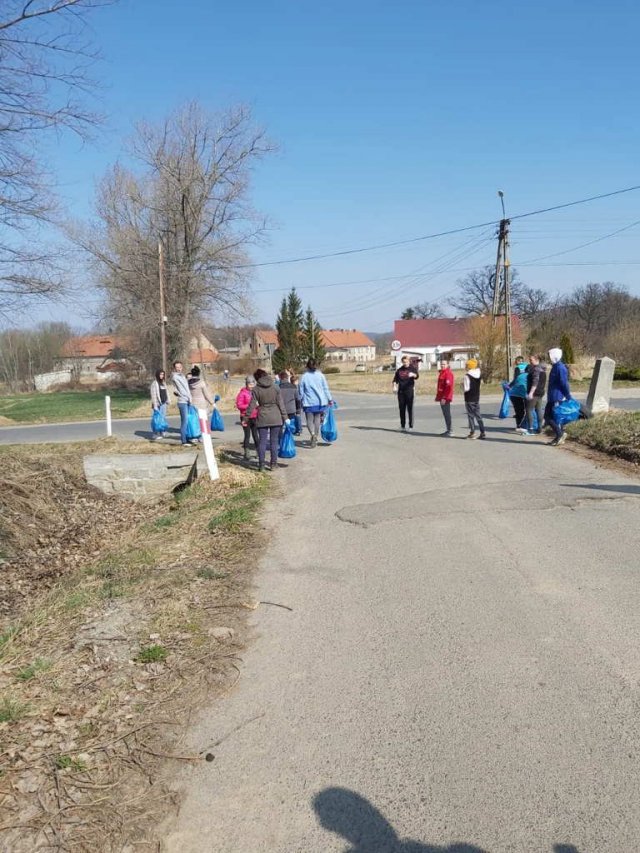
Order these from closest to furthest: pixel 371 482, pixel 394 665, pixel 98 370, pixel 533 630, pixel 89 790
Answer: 1. pixel 89 790
2. pixel 394 665
3. pixel 533 630
4. pixel 371 482
5. pixel 98 370

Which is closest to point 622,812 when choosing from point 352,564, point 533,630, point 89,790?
point 533,630

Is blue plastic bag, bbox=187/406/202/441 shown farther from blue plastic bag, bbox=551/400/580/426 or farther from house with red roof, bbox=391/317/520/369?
house with red roof, bbox=391/317/520/369

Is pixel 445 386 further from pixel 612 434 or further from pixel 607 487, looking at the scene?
pixel 607 487

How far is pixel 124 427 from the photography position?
71.4 ft

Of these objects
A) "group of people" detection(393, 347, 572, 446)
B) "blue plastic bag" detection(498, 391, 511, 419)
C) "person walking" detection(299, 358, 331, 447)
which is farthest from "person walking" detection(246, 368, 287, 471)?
"blue plastic bag" detection(498, 391, 511, 419)

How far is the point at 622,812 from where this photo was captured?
2684 millimetres

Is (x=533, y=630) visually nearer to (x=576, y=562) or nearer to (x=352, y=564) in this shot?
(x=576, y=562)

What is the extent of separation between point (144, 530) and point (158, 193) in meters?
34.3

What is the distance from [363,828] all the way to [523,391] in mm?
12600

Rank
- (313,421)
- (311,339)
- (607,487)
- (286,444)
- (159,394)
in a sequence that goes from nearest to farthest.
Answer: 1. (607,487)
2. (286,444)
3. (313,421)
4. (159,394)
5. (311,339)

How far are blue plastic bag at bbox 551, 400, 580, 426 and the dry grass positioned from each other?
25.3 ft

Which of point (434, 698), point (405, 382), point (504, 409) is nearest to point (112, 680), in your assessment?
point (434, 698)

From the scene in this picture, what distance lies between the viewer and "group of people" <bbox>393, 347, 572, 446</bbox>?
12703 millimetres

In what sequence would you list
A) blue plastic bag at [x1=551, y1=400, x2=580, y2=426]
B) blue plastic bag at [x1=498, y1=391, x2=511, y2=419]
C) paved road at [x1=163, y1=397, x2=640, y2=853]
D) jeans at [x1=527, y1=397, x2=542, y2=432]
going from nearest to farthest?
paved road at [x1=163, y1=397, x2=640, y2=853], blue plastic bag at [x1=551, y1=400, x2=580, y2=426], jeans at [x1=527, y1=397, x2=542, y2=432], blue plastic bag at [x1=498, y1=391, x2=511, y2=419]
